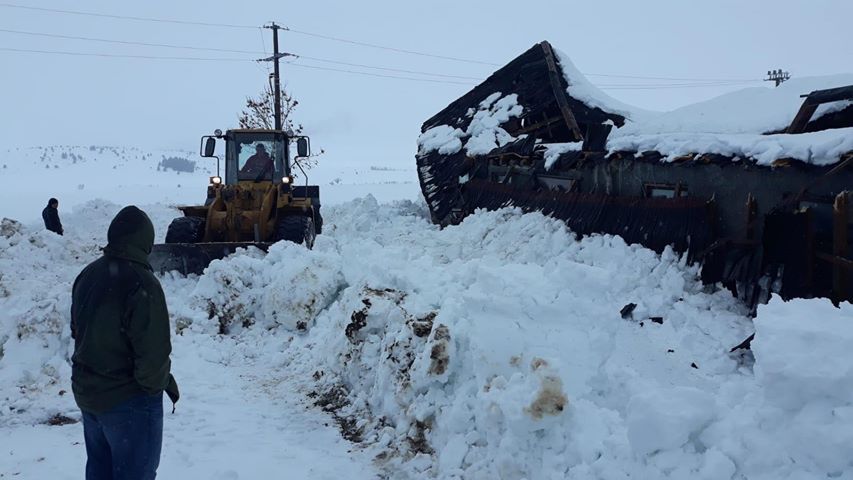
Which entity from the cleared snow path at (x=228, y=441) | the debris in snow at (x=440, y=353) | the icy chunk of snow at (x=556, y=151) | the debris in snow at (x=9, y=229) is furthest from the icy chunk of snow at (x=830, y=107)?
the debris in snow at (x=9, y=229)

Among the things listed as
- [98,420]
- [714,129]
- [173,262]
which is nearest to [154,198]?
[173,262]

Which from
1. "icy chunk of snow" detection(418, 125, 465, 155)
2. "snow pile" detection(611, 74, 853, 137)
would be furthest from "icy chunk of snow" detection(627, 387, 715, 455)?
"icy chunk of snow" detection(418, 125, 465, 155)

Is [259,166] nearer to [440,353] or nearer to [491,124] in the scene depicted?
[491,124]

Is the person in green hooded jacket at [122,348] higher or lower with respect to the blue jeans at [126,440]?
higher

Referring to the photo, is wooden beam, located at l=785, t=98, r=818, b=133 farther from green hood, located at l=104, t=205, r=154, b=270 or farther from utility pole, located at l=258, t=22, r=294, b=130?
utility pole, located at l=258, t=22, r=294, b=130

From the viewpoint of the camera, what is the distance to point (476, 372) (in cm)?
448

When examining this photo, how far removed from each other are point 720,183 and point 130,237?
Result: 20.5 ft

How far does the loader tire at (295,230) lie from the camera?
11.0 metres

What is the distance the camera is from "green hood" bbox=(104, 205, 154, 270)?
Result: 10.1 feet

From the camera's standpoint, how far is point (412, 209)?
1786 centimetres

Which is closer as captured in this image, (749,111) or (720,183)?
(720,183)

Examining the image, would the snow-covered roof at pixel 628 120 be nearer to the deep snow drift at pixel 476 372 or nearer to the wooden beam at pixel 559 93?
the wooden beam at pixel 559 93

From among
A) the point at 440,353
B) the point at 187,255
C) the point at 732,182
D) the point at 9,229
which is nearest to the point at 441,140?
the point at 187,255

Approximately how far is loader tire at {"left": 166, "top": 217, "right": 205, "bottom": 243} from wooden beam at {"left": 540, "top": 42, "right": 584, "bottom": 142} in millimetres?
8499
